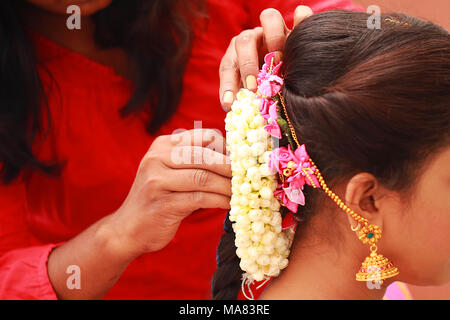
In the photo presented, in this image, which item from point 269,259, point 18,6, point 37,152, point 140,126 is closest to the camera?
point 269,259

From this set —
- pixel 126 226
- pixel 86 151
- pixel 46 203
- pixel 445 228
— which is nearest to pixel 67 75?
pixel 86 151

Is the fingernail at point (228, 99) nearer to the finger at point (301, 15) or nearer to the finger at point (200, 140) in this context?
the finger at point (200, 140)

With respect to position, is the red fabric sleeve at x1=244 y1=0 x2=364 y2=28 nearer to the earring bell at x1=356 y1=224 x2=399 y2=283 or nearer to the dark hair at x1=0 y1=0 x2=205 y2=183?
the dark hair at x1=0 y1=0 x2=205 y2=183

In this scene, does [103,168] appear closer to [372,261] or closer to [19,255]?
[19,255]

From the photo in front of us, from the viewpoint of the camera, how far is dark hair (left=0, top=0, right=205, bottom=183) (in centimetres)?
134

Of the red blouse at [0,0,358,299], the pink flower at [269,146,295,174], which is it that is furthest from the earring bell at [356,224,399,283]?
the red blouse at [0,0,358,299]

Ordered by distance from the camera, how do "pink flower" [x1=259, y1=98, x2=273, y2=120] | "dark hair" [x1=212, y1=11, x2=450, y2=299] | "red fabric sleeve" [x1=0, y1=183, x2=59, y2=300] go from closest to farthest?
"dark hair" [x1=212, y1=11, x2=450, y2=299] < "pink flower" [x1=259, y1=98, x2=273, y2=120] < "red fabric sleeve" [x1=0, y1=183, x2=59, y2=300]

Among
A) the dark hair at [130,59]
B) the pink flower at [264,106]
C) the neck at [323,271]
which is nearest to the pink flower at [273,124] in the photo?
the pink flower at [264,106]

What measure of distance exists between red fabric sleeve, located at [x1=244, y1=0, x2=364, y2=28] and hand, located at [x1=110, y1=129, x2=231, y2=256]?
534 mm

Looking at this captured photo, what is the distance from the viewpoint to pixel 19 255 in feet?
4.43

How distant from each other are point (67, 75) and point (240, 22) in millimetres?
575

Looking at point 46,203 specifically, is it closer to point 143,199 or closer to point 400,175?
point 143,199

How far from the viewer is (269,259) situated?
1.12 meters

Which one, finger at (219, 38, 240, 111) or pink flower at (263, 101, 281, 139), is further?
finger at (219, 38, 240, 111)
